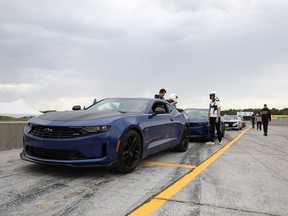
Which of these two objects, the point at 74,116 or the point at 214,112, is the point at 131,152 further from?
the point at 214,112

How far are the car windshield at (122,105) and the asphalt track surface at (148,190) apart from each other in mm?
1062

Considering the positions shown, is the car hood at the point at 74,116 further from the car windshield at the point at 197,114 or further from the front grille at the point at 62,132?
the car windshield at the point at 197,114

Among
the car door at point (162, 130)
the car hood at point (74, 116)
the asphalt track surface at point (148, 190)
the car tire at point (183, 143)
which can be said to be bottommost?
the asphalt track surface at point (148, 190)

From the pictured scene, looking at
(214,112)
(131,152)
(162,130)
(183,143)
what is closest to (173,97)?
(214,112)

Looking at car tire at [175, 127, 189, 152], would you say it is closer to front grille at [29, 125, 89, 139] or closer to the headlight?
the headlight

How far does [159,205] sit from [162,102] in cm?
357

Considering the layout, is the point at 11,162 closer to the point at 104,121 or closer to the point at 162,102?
the point at 104,121

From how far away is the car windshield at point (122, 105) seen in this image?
5285 millimetres

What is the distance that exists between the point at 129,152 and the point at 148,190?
1.01 metres

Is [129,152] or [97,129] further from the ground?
[97,129]

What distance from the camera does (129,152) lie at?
14.4 feet

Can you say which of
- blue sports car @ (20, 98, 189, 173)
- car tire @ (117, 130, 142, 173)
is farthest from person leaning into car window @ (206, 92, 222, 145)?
car tire @ (117, 130, 142, 173)

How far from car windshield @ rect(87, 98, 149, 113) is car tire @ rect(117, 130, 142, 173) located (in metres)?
0.78

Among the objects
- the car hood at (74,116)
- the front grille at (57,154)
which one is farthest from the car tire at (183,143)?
the front grille at (57,154)
